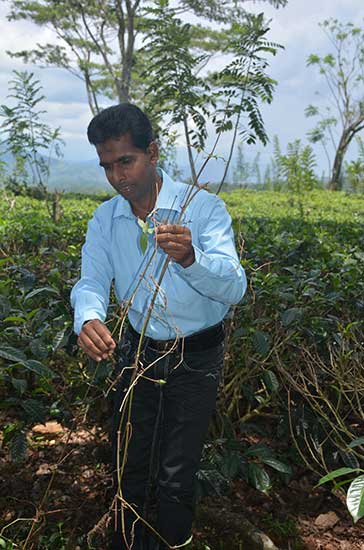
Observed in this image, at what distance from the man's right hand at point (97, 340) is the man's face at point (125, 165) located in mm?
503

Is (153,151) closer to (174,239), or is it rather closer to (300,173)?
(174,239)

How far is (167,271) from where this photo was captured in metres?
1.98

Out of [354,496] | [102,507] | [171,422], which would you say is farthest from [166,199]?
[102,507]

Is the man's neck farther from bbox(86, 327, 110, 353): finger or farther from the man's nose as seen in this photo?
bbox(86, 327, 110, 353): finger

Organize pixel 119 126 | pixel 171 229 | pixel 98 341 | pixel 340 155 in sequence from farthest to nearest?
pixel 340 155
pixel 119 126
pixel 98 341
pixel 171 229

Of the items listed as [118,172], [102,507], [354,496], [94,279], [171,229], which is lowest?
[102,507]

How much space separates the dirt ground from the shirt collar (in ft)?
3.90

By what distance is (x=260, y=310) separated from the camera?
9.17 feet

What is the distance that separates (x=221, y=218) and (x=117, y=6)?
17191 mm

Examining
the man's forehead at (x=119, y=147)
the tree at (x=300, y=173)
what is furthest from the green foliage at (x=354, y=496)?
the tree at (x=300, y=173)

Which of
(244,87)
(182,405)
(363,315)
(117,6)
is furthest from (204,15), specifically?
(182,405)

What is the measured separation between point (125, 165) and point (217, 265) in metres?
0.52

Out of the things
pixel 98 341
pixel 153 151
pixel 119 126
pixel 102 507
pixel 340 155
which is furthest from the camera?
pixel 340 155

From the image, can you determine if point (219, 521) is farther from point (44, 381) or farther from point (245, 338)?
point (44, 381)
